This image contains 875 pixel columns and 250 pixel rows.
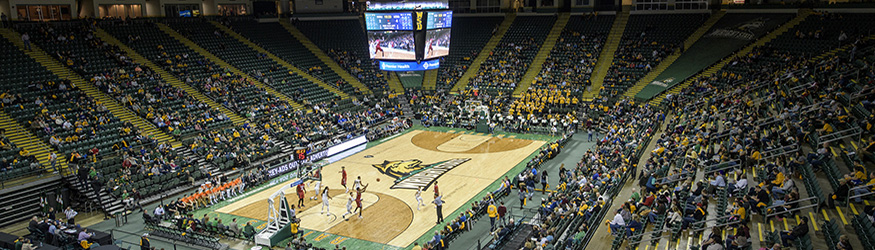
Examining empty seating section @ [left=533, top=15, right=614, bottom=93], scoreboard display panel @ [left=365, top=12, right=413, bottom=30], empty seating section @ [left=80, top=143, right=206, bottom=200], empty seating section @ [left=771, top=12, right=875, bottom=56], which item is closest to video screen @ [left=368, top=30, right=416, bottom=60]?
scoreboard display panel @ [left=365, top=12, right=413, bottom=30]

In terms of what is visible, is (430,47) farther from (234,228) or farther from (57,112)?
(57,112)

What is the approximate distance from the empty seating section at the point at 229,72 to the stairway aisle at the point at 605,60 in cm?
2111

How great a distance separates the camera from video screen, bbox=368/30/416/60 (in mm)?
36438

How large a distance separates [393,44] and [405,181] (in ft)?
37.0

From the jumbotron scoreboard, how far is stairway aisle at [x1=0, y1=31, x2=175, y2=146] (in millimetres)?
13225

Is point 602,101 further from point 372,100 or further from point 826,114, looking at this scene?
point 826,114

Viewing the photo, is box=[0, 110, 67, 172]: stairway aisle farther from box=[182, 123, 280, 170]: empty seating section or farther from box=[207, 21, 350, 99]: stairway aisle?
box=[207, 21, 350, 99]: stairway aisle

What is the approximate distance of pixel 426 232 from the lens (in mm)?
21906

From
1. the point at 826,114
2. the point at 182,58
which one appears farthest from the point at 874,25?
the point at 182,58

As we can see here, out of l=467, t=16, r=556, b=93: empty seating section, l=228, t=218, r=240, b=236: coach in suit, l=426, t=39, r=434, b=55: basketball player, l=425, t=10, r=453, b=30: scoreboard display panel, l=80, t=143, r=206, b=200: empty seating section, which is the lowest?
l=228, t=218, r=240, b=236: coach in suit

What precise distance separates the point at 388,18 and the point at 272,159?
1078cm

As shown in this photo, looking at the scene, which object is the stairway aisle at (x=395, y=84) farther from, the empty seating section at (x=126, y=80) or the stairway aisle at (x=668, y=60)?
the stairway aisle at (x=668, y=60)

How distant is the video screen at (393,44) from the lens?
3644 centimetres

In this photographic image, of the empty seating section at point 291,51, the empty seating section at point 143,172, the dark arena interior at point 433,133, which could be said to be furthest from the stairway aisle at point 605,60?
the empty seating section at point 143,172
